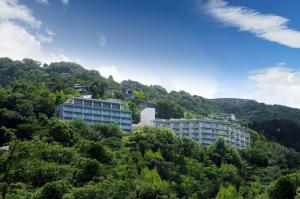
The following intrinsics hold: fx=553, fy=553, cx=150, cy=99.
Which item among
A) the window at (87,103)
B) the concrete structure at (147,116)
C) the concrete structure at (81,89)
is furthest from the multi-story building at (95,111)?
the concrete structure at (81,89)

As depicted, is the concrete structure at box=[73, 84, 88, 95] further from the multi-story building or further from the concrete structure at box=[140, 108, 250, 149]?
the multi-story building

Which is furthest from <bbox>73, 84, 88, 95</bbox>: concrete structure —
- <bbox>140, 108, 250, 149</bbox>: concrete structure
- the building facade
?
the building facade

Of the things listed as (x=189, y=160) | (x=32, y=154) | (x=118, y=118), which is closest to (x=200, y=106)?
(x=118, y=118)

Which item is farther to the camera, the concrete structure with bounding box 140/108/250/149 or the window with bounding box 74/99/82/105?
the concrete structure with bounding box 140/108/250/149

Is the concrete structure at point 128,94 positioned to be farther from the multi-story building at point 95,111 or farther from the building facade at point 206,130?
the multi-story building at point 95,111

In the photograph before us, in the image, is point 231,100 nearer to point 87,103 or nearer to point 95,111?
point 95,111

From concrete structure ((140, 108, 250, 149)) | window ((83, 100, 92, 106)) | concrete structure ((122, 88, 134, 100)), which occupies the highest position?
concrete structure ((122, 88, 134, 100))

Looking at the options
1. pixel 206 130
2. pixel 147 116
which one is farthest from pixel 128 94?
pixel 206 130
